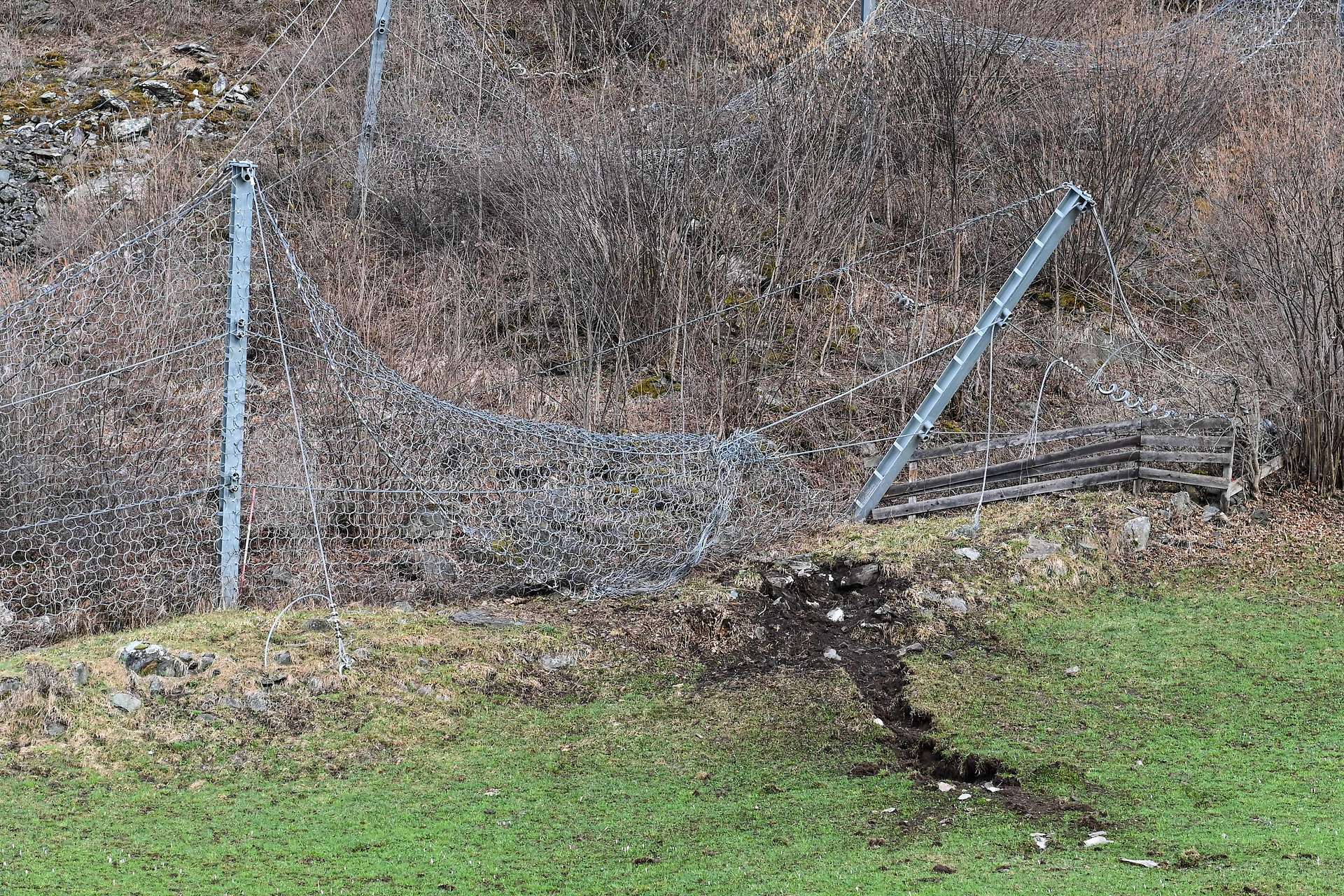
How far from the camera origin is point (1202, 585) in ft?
29.9

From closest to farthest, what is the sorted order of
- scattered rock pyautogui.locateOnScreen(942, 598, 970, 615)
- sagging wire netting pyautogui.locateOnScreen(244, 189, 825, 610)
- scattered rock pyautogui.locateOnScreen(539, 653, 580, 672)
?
scattered rock pyautogui.locateOnScreen(539, 653, 580, 672)
scattered rock pyautogui.locateOnScreen(942, 598, 970, 615)
sagging wire netting pyautogui.locateOnScreen(244, 189, 825, 610)

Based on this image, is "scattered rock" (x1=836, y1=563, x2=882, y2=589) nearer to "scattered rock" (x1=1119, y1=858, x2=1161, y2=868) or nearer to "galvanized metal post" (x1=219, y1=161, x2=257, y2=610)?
"scattered rock" (x1=1119, y1=858, x2=1161, y2=868)

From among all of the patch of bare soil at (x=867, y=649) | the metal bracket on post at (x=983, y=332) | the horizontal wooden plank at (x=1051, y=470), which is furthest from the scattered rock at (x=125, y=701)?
the horizontal wooden plank at (x=1051, y=470)

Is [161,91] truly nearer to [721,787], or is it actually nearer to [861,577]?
[861,577]

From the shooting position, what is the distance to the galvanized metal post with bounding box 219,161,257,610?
304 inches

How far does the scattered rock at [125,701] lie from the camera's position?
6.40 meters

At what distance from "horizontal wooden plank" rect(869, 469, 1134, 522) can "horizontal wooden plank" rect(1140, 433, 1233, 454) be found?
33 cm

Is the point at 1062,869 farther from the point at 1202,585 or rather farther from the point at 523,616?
the point at 1202,585

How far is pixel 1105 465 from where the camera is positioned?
1060 cm

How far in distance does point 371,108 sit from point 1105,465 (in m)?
8.85

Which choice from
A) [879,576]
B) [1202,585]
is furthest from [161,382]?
[1202,585]

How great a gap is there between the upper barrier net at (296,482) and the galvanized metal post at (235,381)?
0.12m

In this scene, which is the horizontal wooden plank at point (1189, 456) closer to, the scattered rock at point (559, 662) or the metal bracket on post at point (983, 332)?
the metal bracket on post at point (983, 332)

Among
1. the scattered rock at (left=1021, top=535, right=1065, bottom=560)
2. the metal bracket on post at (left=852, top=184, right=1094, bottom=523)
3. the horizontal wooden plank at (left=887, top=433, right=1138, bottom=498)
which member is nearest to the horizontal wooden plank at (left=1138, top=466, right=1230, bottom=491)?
the horizontal wooden plank at (left=887, top=433, right=1138, bottom=498)
